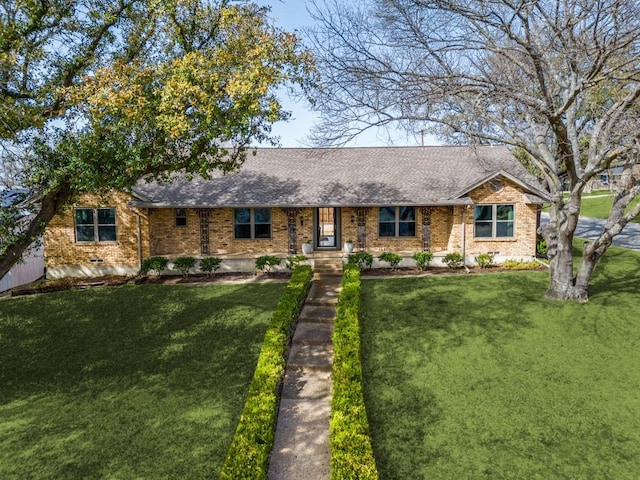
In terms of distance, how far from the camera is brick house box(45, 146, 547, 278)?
744 inches

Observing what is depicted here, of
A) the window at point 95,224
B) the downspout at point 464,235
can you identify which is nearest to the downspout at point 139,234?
the window at point 95,224

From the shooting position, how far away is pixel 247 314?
13859 mm

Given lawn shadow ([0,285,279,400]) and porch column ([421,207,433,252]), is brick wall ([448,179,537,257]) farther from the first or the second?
lawn shadow ([0,285,279,400])

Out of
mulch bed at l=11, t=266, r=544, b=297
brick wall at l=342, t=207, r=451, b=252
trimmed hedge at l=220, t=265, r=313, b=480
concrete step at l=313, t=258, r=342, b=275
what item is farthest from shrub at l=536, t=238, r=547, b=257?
trimmed hedge at l=220, t=265, r=313, b=480

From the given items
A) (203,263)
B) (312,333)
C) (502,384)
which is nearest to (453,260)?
(312,333)

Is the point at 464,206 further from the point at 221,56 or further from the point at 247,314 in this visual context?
the point at 221,56

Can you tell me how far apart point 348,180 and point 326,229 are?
762cm

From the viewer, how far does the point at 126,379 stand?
10.1 meters

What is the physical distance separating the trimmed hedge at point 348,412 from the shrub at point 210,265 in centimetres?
796

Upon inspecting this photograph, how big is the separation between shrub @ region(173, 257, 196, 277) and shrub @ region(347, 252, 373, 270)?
21.7 ft

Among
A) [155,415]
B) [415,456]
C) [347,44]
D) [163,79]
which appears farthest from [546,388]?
[163,79]

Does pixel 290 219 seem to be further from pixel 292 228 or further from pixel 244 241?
pixel 244 241

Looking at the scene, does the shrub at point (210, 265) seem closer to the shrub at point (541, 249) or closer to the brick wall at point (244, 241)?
the brick wall at point (244, 241)

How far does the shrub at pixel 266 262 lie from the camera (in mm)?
18711
